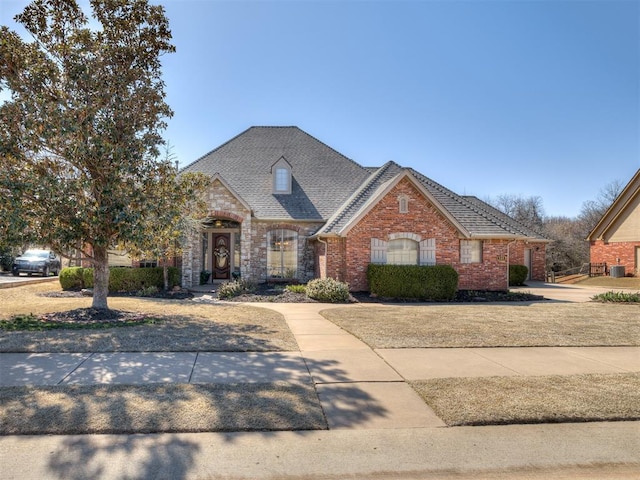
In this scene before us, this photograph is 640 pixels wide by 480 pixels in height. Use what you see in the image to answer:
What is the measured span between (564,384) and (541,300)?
12.1m

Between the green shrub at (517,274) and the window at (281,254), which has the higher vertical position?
the window at (281,254)

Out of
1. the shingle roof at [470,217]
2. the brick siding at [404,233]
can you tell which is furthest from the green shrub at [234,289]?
the shingle roof at [470,217]

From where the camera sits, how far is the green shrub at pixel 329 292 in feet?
46.7

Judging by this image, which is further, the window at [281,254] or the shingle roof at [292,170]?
the shingle roof at [292,170]

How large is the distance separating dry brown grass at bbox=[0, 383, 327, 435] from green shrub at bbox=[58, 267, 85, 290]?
44.9 ft

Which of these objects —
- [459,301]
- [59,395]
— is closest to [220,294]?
[459,301]

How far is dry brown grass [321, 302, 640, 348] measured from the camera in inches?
314

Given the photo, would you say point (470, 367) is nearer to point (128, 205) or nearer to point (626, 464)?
point (626, 464)

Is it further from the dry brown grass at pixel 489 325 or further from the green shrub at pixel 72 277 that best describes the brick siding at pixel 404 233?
the green shrub at pixel 72 277

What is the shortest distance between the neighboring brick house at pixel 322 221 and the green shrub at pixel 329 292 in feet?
5.20

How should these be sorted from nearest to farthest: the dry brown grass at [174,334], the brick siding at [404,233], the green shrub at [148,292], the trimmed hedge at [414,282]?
the dry brown grass at [174,334] < the trimmed hedge at [414,282] < the green shrub at [148,292] < the brick siding at [404,233]

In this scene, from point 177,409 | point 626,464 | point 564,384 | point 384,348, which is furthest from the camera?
point 384,348

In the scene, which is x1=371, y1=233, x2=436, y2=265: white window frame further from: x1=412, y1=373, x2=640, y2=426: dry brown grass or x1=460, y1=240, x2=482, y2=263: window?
x1=412, y1=373, x2=640, y2=426: dry brown grass

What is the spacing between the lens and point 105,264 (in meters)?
10.8
